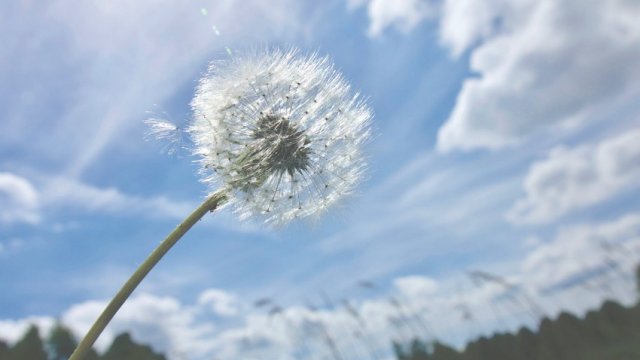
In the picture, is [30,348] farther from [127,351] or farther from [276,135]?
[276,135]

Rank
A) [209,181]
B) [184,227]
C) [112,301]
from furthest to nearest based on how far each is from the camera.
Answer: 1. [209,181]
2. [184,227]
3. [112,301]

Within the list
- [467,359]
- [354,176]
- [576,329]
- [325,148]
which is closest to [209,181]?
[325,148]

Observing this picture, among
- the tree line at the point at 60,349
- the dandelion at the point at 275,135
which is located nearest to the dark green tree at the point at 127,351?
the tree line at the point at 60,349

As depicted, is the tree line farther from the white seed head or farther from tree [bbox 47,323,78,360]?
the white seed head

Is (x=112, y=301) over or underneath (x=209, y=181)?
underneath

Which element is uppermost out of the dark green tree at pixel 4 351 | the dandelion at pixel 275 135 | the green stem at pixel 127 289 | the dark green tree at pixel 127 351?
the dark green tree at pixel 127 351

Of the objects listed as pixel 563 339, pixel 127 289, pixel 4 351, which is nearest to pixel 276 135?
pixel 127 289

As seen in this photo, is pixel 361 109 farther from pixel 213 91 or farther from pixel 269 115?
pixel 213 91

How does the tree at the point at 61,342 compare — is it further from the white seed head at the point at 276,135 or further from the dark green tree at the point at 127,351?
the white seed head at the point at 276,135
